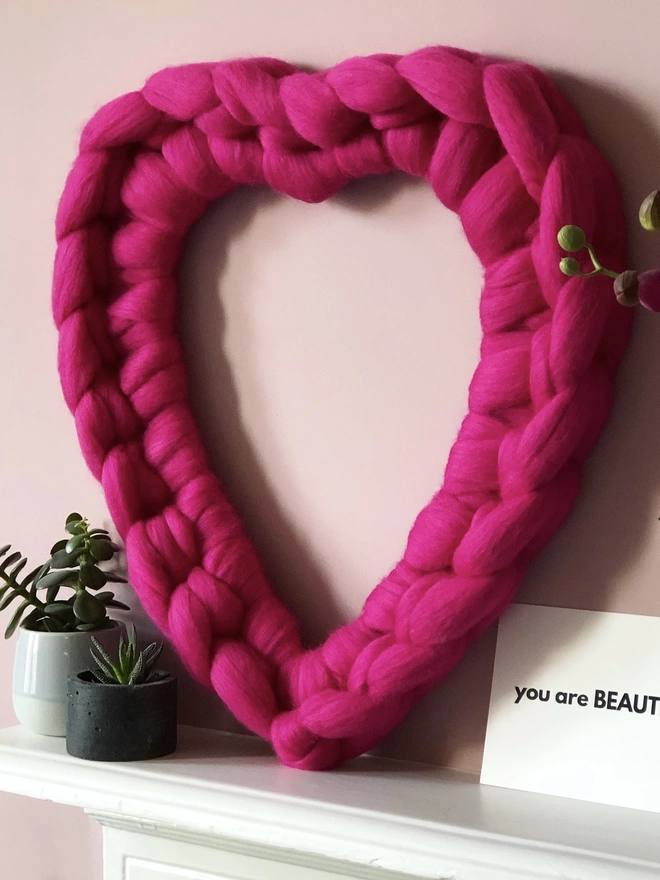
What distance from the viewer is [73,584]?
2.62 ft

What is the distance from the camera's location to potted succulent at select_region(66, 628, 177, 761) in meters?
0.71

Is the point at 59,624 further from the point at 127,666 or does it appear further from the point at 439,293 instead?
the point at 439,293

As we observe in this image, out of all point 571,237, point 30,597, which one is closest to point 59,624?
point 30,597

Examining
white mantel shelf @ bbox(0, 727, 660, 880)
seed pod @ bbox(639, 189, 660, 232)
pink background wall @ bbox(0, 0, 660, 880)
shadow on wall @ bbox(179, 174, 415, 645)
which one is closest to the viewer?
seed pod @ bbox(639, 189, 660, 232)

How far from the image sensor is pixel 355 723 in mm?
670

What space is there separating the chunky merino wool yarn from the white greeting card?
0.16 feet

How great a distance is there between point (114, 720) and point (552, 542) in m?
0.37

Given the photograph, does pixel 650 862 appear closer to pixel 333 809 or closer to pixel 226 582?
pixel 333 809

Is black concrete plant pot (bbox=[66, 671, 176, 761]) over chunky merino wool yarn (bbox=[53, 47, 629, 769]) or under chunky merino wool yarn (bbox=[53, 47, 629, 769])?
under

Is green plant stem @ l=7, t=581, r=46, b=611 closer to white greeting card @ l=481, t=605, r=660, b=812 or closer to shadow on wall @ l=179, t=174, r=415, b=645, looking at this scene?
shadow on wall @ l=179, t=174, r=415, b=645

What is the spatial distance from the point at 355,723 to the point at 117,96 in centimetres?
61

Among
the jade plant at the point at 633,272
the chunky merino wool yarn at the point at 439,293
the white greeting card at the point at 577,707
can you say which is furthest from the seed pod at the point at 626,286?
the white greeting card at the point at 577,707

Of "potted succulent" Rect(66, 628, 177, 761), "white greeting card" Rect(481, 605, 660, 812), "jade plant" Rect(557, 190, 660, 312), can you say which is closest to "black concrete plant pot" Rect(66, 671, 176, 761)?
"potted succulent" Rect(66, 628, 177, 761)

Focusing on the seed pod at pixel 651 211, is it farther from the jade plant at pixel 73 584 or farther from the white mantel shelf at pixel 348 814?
the jade plant at pixel 73 584
